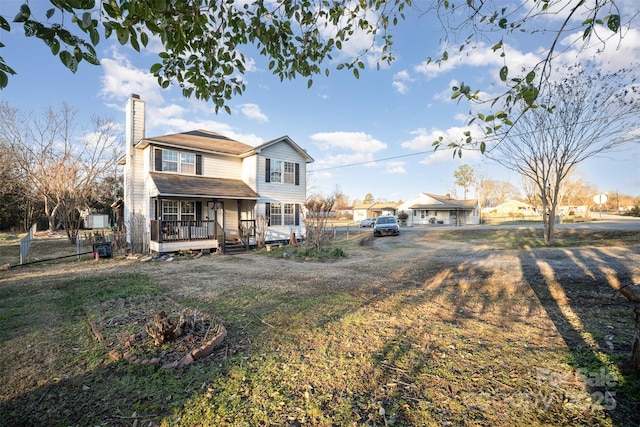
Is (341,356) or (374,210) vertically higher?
(374,210)

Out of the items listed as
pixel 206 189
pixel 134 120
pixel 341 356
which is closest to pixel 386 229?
pixel 206 189

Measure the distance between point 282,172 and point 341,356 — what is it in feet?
48.9

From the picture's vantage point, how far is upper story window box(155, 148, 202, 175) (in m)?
14.4

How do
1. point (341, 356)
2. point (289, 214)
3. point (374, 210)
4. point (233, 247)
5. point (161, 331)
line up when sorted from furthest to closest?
point (374, 210) → point (289, 214) → point (233, 247) → point (161, 331) → point (341, 356)

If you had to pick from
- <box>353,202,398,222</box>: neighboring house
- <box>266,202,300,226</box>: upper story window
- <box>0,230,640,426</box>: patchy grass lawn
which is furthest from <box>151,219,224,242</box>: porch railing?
<box>353,202,398,222</box>: neighboring house

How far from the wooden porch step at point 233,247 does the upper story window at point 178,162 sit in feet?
14.1

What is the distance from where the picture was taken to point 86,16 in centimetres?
167

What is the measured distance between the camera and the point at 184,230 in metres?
14.1

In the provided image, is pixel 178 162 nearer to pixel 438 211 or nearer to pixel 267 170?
pixel 267 170

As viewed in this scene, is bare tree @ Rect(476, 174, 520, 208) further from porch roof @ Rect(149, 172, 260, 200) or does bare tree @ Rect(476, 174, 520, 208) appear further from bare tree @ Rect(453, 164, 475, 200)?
porch roof @ Rect(149, 172, 260, 200)

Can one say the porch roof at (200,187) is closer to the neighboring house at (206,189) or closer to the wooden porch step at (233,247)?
the neighboring house at (206,189)

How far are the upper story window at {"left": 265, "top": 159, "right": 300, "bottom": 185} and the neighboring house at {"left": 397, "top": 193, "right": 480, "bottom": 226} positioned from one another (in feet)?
93.9

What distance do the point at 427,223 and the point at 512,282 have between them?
122ft

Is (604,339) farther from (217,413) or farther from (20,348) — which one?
(20,348)
